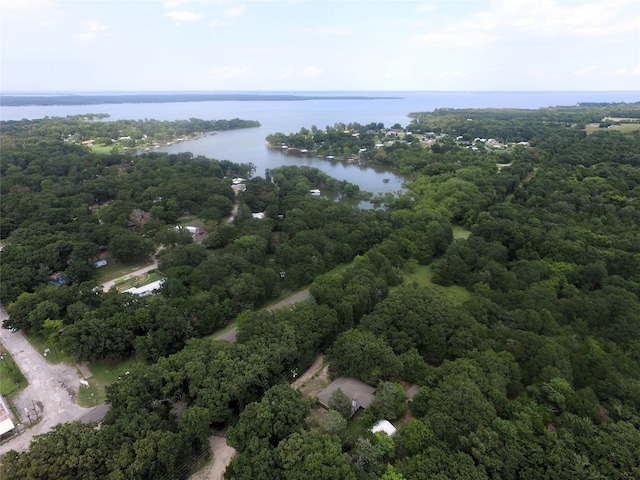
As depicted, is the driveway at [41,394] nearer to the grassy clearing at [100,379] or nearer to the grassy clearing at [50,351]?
the grassy clearing at [50,351]

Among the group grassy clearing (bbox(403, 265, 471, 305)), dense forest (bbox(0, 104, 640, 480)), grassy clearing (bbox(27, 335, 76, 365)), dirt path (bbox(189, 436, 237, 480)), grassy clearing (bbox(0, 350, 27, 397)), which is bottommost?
dirt path (bbox(189, 436, 237, 480))

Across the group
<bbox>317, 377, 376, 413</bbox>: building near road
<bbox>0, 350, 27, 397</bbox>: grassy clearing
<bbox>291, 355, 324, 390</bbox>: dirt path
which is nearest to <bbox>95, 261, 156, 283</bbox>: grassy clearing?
<bbox>0, 350, 27, 397</bbox>: grassy clearing

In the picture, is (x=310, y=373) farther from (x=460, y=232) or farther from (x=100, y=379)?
(x=460, y=232)

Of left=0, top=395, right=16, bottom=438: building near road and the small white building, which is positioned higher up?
the small white building

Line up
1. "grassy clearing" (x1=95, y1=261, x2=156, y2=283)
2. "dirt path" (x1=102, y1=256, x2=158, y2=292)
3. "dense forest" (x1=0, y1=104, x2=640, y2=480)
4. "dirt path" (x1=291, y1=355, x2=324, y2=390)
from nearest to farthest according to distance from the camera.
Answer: "dense forest" (x1=0, y1=104, x2=640, y2=480) → "dirt path" (x1=291, y1=355, x2=324, y2=390) → "dirt path" (x1=102, y1=256, x2=158, y2=292) → "grassy clearing" (x1=95, y1=261, x2=156, y2=283)

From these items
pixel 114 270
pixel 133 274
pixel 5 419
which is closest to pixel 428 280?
pixel 133 274

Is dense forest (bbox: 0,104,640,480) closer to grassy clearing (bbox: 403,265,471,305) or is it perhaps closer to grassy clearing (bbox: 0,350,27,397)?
grassy clearing (bbox: 403,265,471,305)
